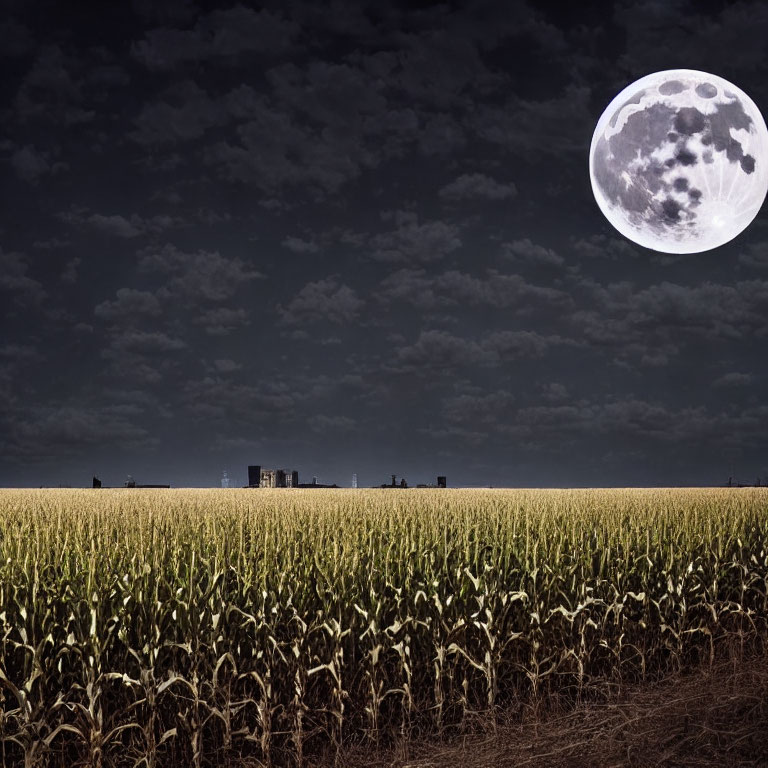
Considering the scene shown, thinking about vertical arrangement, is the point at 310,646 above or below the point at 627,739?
above

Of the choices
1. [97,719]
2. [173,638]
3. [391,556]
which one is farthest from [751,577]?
[97,719]

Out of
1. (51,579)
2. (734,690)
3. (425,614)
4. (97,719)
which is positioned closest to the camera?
(97,719)

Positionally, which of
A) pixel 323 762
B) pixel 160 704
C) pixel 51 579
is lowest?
pixel 323 762

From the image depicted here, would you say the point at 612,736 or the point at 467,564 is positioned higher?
the point at 467,564

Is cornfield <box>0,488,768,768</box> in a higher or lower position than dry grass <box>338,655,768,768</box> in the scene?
higher

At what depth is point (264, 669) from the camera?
9.18 m

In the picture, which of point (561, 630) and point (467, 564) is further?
point (467, 564)

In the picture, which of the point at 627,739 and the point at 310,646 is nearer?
the point at 627,739

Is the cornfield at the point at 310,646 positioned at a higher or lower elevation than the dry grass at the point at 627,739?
higher

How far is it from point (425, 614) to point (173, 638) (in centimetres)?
335

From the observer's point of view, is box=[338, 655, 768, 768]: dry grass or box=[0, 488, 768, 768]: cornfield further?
box=[0, 488, 768, 768]: cornfield

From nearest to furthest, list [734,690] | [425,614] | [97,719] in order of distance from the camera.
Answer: [97,719] → [734,690] → [425,614]

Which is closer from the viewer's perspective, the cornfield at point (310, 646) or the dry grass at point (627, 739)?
the dry grass at point (627, 739)

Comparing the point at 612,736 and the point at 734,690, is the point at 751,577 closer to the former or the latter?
the point at 734,690
